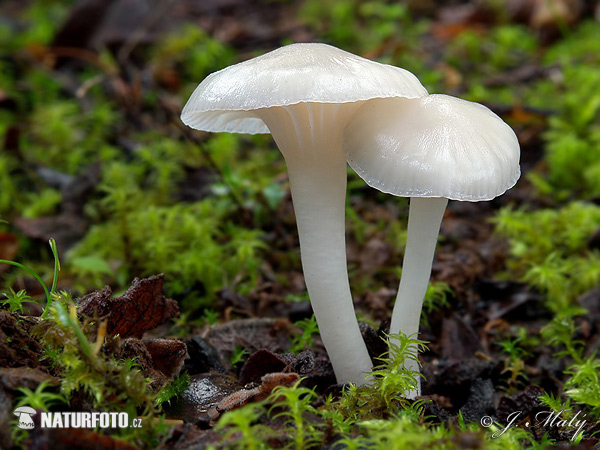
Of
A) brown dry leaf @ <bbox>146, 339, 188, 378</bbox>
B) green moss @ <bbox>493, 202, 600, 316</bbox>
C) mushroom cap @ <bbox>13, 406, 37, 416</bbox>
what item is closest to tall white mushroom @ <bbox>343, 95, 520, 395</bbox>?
brown dry leaf @ <bbox>146, 339, 188, 378</bbox>

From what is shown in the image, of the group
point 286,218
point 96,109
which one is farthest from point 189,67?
point 286,218

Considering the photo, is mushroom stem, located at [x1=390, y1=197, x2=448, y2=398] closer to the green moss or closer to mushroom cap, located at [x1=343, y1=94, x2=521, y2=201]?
mushroom cap, located at [x1=343, y1=94, x2=521, y2=201]

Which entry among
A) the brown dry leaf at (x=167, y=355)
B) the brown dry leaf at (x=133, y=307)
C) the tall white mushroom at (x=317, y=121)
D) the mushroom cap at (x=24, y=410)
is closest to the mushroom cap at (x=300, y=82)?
the tall white mushroom at (x=317, y=121)

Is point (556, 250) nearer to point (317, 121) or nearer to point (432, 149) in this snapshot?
point (432, 149)

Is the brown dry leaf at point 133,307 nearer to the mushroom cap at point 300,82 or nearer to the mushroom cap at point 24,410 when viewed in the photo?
the mushroom cap at point 24,410

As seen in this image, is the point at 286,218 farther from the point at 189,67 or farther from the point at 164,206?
the point at 189,67

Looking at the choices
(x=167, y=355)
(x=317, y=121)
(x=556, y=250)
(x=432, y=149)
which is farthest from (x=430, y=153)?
(x=556, y=250)
